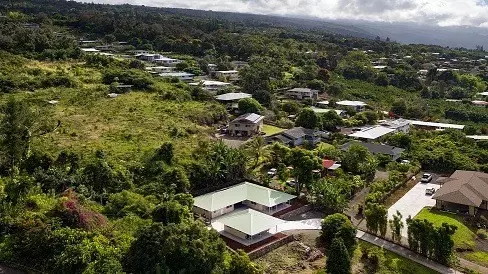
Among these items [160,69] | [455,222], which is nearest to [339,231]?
[455,222]

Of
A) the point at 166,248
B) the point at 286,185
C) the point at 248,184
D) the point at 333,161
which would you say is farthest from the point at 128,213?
the point at 333,161

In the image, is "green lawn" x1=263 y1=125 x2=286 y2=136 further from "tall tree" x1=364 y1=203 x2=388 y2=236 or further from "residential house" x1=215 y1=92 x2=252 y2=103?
"tall tree" x1=364 y1=203 x2=388 y2=236

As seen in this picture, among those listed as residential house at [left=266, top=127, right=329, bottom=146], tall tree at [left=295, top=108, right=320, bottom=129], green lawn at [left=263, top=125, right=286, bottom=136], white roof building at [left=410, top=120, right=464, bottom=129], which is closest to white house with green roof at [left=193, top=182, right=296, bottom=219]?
residential house at [left=266, top=127, right=329, bottom=146]

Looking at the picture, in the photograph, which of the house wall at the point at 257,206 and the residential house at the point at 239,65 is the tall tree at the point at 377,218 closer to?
the house wall at the point at 257,206

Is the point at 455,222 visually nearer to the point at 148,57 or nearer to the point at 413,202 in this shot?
the point at 413,202

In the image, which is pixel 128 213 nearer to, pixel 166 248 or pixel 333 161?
pixel 166 248

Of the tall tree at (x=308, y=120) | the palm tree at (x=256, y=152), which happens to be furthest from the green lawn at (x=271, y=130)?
the palm tree at (x=256, y=152)

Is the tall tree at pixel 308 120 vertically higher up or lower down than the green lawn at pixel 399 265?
Answer: higher up
